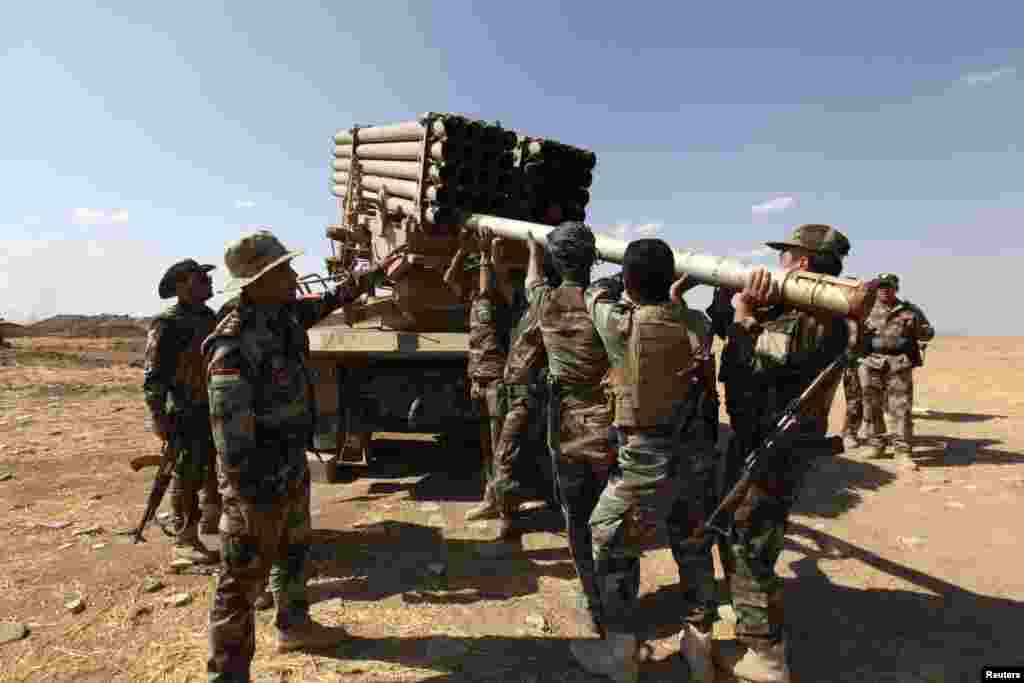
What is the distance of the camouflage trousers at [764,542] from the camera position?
9.97 ft

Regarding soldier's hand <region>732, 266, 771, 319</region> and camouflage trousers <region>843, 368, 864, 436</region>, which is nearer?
soldier's hand <region>732, 266, 771, 319</region>

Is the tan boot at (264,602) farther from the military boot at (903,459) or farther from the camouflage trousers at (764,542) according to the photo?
the military boot at (903,459)

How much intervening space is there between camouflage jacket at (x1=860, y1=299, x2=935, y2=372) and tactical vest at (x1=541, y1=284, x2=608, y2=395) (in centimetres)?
612

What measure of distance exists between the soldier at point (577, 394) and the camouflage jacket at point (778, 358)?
2.36 feet

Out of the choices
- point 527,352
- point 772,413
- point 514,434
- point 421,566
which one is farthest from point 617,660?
point 514,434

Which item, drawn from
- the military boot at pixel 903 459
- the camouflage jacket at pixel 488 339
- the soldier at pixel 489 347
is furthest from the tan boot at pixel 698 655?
the military boot at pixel 903 459

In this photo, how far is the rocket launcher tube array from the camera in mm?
2391

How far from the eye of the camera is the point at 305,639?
3.27m

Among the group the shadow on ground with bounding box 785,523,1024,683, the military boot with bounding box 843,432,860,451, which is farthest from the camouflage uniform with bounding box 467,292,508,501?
the military boot with bounding box 843,432,860,451

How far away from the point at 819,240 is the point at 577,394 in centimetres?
150

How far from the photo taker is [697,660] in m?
3.11

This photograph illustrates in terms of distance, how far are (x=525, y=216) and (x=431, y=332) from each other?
157 cm

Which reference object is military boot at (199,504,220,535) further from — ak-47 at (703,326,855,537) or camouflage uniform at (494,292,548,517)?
ak-47 at (703,326,855,537)

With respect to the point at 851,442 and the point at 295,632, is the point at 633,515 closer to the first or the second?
the point at 295,632
